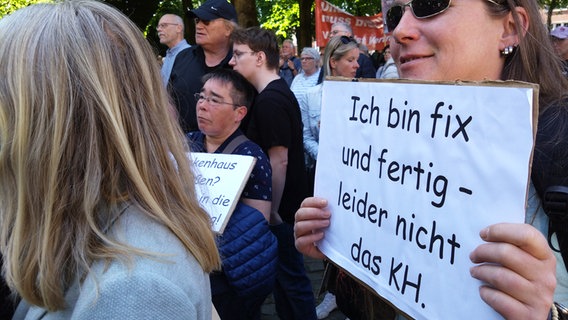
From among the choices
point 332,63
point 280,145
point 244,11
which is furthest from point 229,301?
point 244,11

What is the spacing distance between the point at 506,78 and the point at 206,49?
307cm

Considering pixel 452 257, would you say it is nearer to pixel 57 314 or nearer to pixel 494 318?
pixel 494 318

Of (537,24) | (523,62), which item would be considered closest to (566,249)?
(523,62)

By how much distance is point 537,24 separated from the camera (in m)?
1.38

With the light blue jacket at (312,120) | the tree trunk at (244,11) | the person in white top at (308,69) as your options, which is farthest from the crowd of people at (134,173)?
the tree trunk at (244,11)

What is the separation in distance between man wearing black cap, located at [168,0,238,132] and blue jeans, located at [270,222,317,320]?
1375mm

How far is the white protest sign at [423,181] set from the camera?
958 millimetres

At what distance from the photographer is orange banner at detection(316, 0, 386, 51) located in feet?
33.6

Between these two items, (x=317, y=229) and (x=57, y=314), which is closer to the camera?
(x=57, y=314)

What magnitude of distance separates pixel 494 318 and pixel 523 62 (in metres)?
0.72

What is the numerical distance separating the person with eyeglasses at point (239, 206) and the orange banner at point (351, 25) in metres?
7.31

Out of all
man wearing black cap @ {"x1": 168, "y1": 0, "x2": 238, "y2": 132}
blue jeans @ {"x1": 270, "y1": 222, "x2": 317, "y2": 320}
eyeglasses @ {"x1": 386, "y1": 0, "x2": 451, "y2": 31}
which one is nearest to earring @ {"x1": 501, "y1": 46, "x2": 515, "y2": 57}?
eyeglasses @ {"x1": 386, "y1": 0, "x2": 451, "y2": 31}

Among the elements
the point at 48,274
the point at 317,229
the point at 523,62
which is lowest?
the point at 317,229

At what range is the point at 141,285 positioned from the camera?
3.12ft
